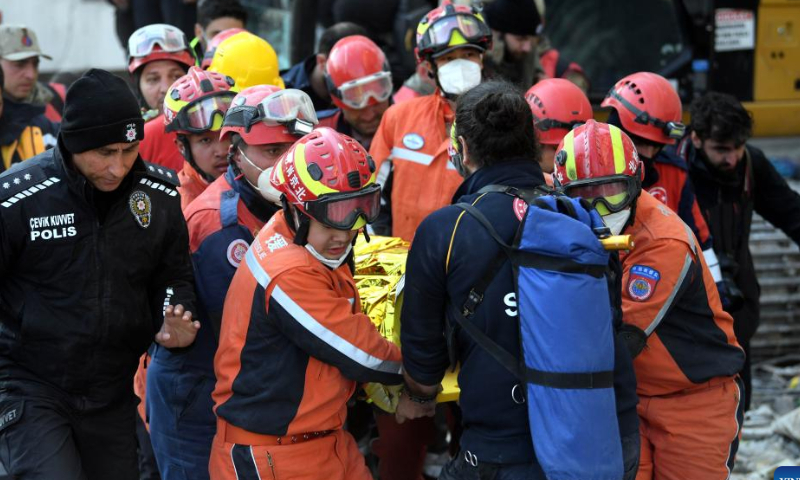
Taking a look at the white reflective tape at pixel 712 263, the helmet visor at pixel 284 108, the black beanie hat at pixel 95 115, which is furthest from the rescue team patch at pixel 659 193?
the black beanie hat at pixel 95 115

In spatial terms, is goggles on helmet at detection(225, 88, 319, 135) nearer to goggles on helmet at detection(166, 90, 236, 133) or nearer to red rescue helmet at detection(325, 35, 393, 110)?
goggles on helmet at detection(166, 90, 236, 133)

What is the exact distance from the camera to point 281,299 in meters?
3.62

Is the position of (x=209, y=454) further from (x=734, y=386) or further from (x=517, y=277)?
(x=734, y=386)

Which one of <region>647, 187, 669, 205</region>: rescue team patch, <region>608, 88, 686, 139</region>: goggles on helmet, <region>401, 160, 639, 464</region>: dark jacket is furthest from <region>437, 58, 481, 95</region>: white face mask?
<region>401, 160, 639, 464</region>: dark jacket

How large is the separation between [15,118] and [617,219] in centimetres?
430

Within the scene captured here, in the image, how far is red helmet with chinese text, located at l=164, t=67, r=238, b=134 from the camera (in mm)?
4742

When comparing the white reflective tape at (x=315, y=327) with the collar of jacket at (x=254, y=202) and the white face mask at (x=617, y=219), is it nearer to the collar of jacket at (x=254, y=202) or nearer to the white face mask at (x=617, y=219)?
the collar of jacket at (x=254, y=202)

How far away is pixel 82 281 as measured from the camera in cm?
392

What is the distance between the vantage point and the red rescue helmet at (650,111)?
516 cm

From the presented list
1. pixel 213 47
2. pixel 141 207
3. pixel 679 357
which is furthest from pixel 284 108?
pixel 213 47

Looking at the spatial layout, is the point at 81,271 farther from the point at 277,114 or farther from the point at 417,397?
the point at 417,397

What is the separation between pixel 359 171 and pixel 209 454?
1325mm

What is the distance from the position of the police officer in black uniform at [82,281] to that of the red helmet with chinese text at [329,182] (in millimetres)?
605

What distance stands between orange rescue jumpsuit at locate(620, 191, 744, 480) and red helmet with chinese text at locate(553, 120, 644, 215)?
7.0 inches
